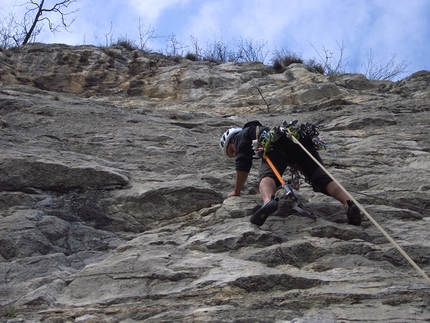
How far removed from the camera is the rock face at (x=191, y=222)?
328 cm

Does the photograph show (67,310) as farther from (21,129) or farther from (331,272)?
(21,129)

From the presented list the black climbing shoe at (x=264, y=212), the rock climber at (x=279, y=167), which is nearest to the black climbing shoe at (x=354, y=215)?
the rock climber at (x=279, y=167)

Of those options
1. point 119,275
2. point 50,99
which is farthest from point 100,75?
point 119,275

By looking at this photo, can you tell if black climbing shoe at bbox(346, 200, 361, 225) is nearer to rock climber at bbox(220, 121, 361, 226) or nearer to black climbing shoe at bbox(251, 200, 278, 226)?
rock climber at bbox(220, 121, 361, 226)

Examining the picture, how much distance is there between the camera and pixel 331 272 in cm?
360

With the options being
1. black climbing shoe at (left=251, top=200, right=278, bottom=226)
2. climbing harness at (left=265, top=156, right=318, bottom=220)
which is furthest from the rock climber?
climbing harness at (left=265, top=156, right=318, bottom=220)

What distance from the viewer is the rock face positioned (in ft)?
10.7

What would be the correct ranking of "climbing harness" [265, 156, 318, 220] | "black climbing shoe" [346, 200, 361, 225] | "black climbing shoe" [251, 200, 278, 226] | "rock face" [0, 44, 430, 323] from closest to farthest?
"rock face" [0, 44, 430, 323]
"black climbing shoe" [251, 200, 278, 226]
"black climbing shoe" [346, 200, 361, 225]
"climbing harness" [265, 156, 318, 220]

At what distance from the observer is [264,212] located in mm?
4176

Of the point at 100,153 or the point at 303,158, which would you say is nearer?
the point at 303,158

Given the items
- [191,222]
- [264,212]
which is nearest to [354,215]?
[264,212]

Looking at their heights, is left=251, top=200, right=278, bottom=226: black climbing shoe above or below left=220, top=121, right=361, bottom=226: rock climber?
below

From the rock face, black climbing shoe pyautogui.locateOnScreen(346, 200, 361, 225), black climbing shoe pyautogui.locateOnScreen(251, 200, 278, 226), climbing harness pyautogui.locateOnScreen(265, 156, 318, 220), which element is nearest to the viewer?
the rock face

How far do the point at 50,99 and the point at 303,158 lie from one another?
4887 millimetres
